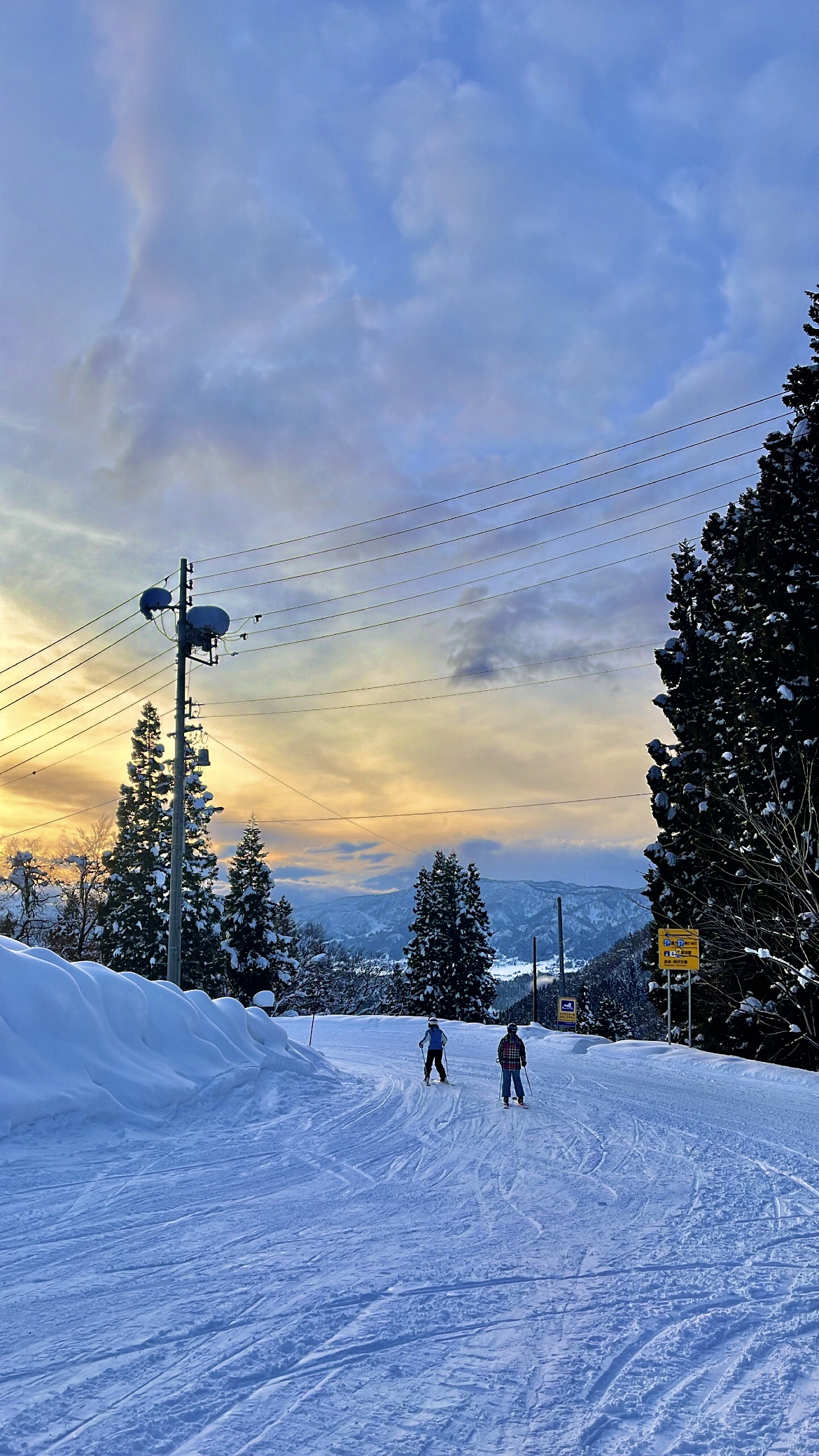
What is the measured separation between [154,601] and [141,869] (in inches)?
1054

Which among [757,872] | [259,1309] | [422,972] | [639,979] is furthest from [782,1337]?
[639,979]

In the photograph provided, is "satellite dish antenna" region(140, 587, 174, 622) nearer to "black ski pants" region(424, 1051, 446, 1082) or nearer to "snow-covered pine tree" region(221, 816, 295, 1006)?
"black ski pants" region(424, 1051, 446, 1082)

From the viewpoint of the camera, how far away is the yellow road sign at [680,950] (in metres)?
25.3

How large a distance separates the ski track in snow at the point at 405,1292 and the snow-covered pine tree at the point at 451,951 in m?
42.2

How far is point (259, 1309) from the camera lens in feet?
16.4

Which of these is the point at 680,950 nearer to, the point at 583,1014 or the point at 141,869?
the point at 141,869

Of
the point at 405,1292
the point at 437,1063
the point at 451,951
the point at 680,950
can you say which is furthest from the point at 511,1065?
the point at 451,951

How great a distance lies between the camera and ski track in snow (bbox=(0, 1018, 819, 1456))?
373 centimetres

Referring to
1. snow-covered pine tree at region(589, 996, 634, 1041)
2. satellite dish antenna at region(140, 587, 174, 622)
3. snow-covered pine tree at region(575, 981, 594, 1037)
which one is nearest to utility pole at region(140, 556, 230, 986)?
satellite dish antenna at region(140, 587, 174, 622)

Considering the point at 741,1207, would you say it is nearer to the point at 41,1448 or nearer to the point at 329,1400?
the point at 329,1400

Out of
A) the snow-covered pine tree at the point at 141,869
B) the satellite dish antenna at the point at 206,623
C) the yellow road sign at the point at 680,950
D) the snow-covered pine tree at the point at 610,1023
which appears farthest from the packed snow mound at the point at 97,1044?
the snow-covered pine tree at the point at 610,1023

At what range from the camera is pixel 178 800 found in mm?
18875

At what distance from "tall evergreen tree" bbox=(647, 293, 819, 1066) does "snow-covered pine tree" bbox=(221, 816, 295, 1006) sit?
2477 cm

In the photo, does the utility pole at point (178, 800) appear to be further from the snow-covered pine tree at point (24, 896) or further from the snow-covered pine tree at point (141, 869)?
the snow-covered pine tree at point (24, 896)
